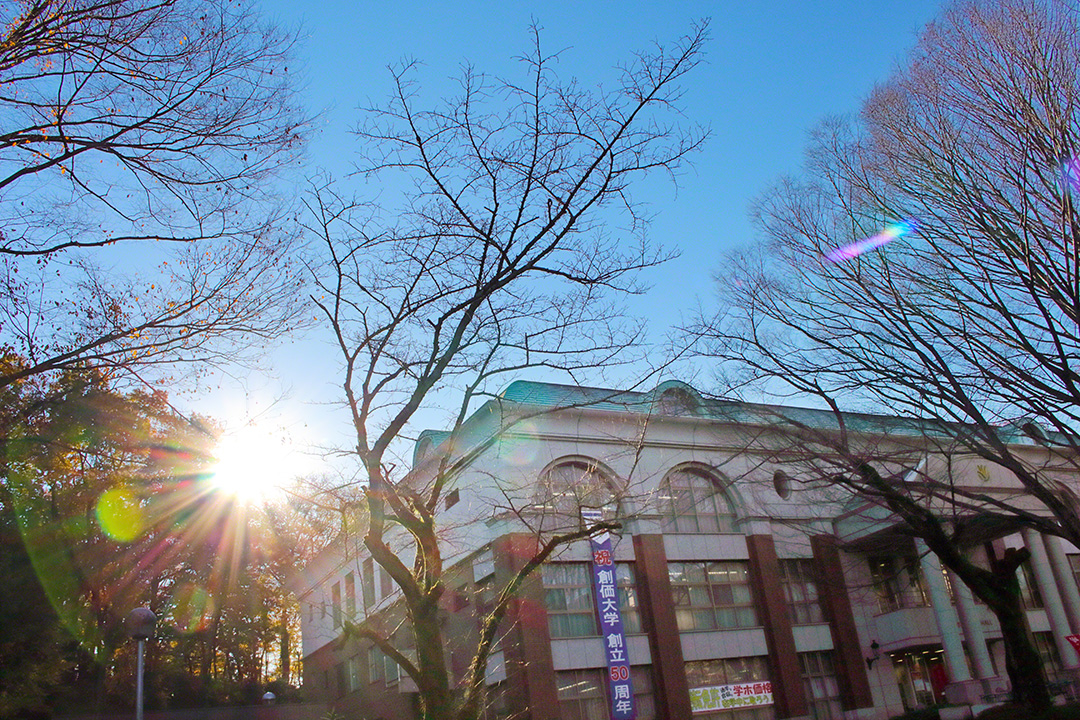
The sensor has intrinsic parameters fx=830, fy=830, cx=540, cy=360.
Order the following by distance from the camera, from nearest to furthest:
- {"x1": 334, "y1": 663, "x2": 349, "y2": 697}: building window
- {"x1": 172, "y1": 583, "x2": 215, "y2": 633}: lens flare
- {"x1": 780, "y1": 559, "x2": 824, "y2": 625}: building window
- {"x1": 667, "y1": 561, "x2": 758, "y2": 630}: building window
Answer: {"x1": 667, "y1": 561, "x2": 758, "y2": 630}: building window < {"x1": 780, "y1": 559, "x2": 824, "y2": 625}: building window < {"x1": 172, "y1": 583, "x2": 215, "y2": 633}: lens flare < {"x1": 334, "y1": 663, "x2": 349, "y2": 697}: building window

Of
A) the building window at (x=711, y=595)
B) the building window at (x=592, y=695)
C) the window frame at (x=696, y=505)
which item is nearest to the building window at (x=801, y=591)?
the building window at (x=711, y=595)

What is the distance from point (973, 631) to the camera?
2456cm

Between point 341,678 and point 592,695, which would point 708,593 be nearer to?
point 592,695

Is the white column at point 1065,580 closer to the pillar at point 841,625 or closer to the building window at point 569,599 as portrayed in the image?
the pillar at point 841,625

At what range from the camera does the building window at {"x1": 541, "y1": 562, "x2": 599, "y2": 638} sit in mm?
22016

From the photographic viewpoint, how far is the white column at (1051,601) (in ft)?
84.7

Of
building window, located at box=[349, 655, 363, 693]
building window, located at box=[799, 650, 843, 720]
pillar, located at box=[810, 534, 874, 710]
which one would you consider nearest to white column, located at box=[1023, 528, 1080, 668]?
pillar, located at box=[810, 534, 874, 710]

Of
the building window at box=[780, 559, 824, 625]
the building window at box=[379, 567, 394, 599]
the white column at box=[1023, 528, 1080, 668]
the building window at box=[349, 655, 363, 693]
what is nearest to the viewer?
the building window at box=[780, 559, 824, 625]

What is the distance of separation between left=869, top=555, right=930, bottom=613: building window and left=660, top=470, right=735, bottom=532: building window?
5.37m

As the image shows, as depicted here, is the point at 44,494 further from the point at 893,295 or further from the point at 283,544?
the point at 893,295

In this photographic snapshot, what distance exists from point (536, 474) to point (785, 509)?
900cm

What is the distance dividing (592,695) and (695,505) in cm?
670

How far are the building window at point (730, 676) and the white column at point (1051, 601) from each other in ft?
31.5

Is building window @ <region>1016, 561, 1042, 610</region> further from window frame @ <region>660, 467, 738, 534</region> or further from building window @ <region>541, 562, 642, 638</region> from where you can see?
building window @ <region>541, 562, 642, 638</region>
